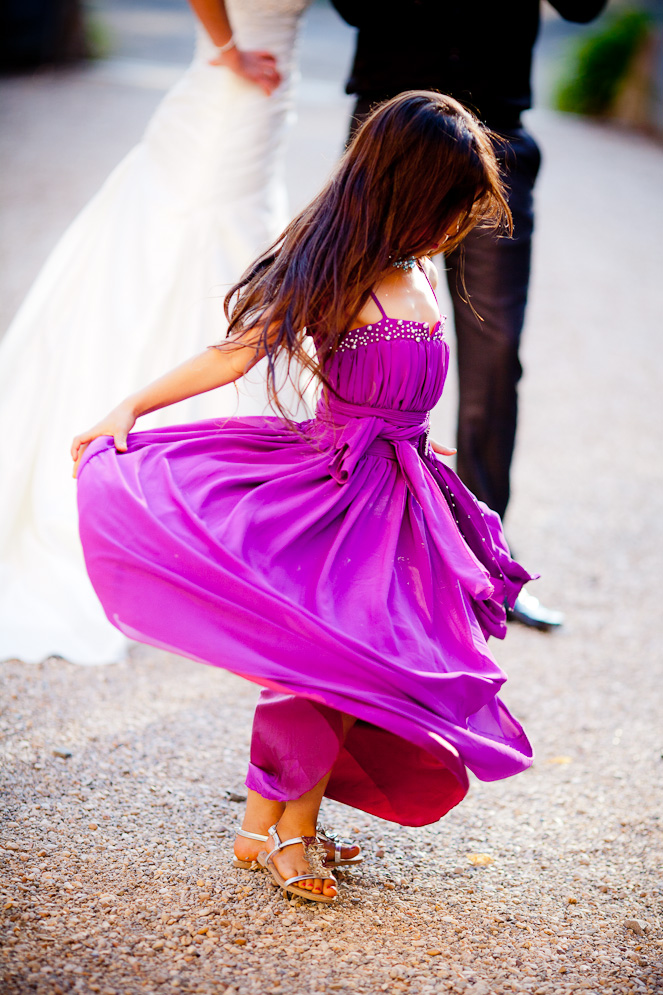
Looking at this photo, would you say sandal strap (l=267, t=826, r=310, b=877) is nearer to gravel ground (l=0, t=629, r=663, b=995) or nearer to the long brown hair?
gravel ground (l=0, t=629, r=663, b=995)

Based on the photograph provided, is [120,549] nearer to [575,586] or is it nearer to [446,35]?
[446,35]

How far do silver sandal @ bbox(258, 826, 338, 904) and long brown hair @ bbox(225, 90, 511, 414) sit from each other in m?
0.78

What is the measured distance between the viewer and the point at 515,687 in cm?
276

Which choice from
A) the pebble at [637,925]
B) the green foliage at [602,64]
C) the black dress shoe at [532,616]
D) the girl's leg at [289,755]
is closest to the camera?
the girl's leg at [289,755]

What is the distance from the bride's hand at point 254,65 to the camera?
282 cm

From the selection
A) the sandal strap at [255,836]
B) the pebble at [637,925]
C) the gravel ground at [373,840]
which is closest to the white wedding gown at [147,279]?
the gravel ground at [373,840]

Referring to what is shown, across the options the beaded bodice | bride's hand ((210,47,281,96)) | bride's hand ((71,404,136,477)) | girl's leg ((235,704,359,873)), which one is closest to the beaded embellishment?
the beaded bodice

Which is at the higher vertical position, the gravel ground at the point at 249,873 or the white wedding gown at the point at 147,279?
the white wedding gown at the point at 147,279

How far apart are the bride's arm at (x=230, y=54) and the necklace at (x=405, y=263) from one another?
1.31 m

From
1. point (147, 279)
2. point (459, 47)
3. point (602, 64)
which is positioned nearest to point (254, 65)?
point (459, 47)

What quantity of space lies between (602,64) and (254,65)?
33.6ft

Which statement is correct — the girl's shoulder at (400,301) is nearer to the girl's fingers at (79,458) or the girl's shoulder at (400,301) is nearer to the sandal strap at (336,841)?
the girl's fingers at (79,458)

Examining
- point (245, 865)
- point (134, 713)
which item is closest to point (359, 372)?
point (245, 865)

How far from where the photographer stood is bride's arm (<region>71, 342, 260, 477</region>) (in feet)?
6.01
